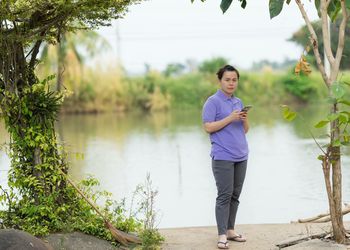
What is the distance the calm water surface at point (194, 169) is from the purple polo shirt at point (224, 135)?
140 centimetres

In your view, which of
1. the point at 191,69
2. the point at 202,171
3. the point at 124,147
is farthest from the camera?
the point at 191,69

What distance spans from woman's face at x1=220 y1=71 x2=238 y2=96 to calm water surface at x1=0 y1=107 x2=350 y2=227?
1555 mm

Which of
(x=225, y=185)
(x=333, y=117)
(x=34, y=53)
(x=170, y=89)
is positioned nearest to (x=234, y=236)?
(x=225, y=185)

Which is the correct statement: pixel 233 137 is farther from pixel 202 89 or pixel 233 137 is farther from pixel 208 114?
pixel 202 89

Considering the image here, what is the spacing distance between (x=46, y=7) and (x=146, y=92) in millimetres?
34824

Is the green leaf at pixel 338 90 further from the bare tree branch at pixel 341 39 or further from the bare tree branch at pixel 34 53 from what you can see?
the bare tree branch at pixel 34 53

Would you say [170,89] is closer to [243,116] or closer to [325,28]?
[243,116]

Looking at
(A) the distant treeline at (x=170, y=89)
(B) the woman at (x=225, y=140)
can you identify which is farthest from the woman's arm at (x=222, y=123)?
(A) the distant treeline at (x=170, y=89)

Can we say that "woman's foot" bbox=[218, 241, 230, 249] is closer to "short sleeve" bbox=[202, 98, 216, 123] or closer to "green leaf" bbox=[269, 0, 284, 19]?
"short sleeve" bbox=[202, 98, 216, 123]

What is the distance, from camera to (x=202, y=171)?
1425cm

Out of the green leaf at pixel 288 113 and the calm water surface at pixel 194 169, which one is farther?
the calm water surface at pixel 194 169

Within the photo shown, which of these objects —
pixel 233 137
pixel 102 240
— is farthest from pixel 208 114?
pixel 102 240

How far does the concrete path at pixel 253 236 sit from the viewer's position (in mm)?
6098

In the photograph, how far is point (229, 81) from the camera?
6.08 m
